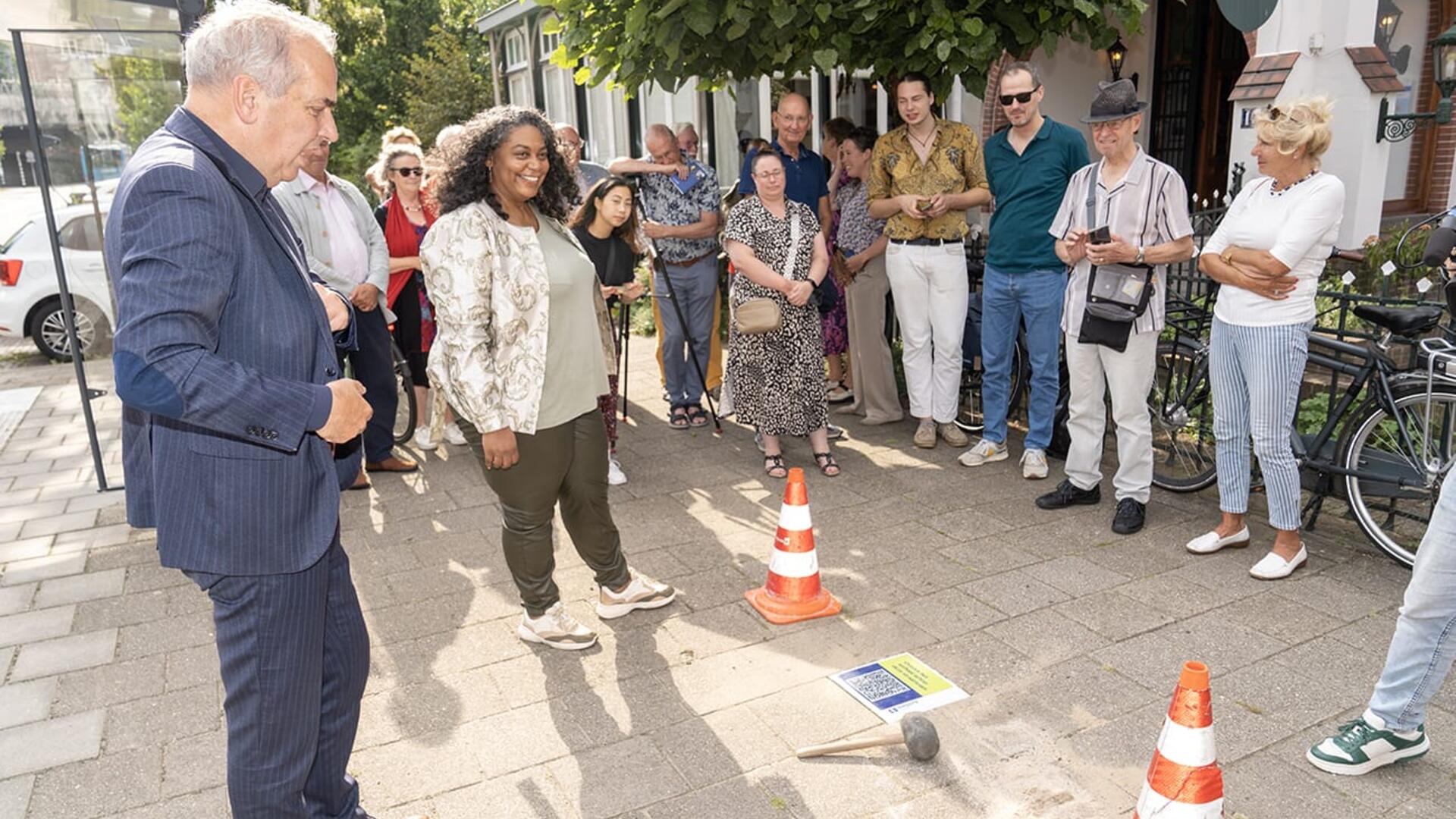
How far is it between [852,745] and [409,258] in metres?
4.62

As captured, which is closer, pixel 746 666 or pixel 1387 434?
pixel 746 666

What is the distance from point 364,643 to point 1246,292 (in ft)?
12.4

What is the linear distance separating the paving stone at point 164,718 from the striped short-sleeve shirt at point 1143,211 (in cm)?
416

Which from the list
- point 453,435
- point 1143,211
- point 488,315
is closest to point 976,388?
point 1143,211

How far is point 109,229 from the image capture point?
2119 millimetres

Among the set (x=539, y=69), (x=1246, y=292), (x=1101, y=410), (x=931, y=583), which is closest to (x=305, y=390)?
(x=931, y=583)

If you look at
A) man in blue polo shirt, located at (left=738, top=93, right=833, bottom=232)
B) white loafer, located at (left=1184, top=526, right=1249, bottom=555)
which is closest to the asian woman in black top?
man in blue polo shirt, located at (left=738, top=93, right=833, bottom=232)

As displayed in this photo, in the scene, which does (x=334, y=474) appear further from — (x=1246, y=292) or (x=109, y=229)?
(x=1246, y=292)

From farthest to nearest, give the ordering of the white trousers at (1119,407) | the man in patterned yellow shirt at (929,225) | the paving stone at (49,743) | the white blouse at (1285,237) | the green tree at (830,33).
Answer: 1. the man in patterned yellow shirt at (929,225)
2. the green tree at (830,33)
3. the white trousers at (1119,407)
4. the white blouse at (1285,237)
5. the paving stone at (49,743)

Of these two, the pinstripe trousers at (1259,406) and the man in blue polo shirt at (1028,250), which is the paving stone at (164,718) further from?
the pinstripe trousers at (1259,406)

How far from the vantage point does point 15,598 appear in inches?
191

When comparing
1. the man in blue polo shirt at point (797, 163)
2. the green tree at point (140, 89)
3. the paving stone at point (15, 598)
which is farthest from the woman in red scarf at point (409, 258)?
the paving stone at point (15, 598)

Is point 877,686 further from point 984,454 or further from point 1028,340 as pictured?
point 1028,340

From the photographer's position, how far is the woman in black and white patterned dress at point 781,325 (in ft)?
19.7
